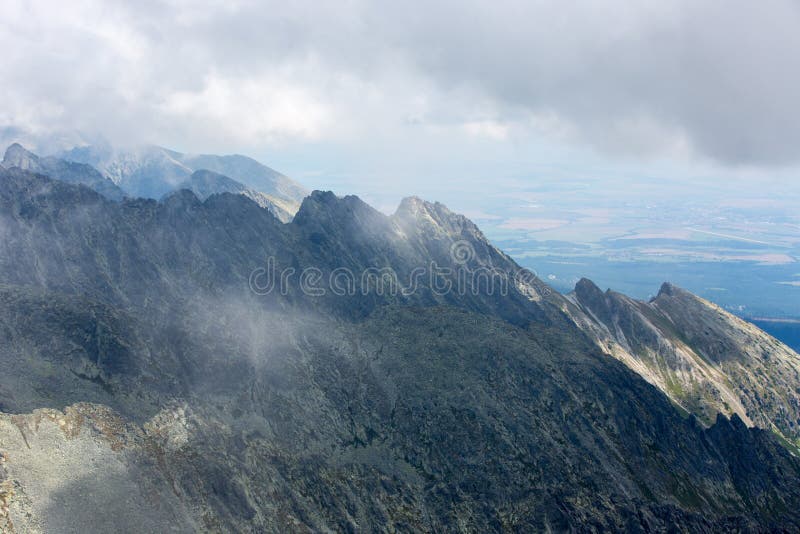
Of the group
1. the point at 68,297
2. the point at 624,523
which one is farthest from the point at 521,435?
the point at 68,297

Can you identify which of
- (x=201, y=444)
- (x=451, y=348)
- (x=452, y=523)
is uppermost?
(x=451, y=348)

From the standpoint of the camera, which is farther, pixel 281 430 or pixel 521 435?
pixel 521 435

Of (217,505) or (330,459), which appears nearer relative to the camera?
(217,505)

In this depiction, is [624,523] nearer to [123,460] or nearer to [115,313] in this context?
[123,460]

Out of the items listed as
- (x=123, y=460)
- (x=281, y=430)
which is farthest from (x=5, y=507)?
(x=281, y=430)

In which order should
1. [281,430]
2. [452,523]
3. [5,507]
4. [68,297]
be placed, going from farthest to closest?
[68,297] < [281,430] < [452,523] < [5,507]

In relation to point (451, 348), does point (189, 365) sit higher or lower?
lower

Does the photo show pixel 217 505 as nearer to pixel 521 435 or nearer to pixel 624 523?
pixel 521 435

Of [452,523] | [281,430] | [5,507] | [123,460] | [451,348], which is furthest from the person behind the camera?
[451,348]

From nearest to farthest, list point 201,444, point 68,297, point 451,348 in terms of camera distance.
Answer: point 201,444
point 68,297
point 451,348
